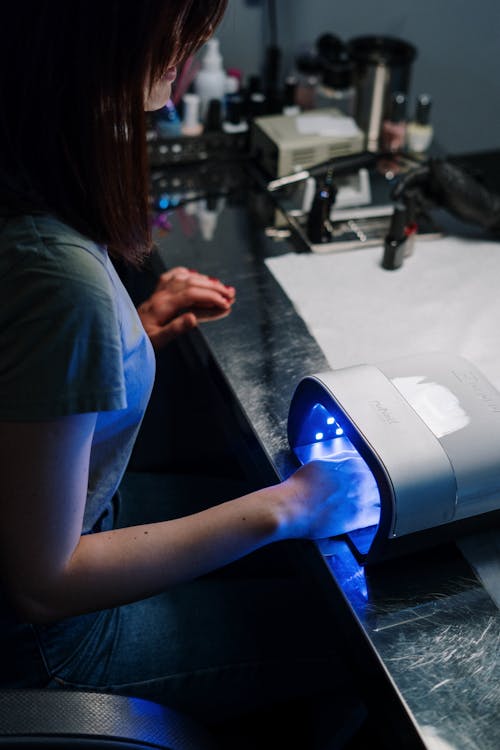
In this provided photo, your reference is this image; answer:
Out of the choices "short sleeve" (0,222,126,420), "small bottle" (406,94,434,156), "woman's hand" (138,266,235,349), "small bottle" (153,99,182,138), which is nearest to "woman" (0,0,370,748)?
"short sleeve" (0,222,126,420)

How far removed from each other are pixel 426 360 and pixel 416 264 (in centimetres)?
45

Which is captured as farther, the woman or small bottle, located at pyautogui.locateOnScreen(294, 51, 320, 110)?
small bottle, located at pyautogui.locateOnScreen(294, 51, 320, 110)

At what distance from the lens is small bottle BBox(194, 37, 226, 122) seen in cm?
159

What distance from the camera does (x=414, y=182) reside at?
1.32 metres

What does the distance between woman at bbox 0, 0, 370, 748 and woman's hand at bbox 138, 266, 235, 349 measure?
29cm

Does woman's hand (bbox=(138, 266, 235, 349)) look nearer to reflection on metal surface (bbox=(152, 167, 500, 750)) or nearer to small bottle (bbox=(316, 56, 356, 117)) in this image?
reflection on metal surface (bbox=(152, 167, 500, 750))

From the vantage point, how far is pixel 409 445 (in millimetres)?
699

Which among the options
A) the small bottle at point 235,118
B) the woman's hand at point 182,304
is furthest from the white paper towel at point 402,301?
the small bottle at point 235,118

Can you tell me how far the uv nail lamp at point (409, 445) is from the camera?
2.25 ft

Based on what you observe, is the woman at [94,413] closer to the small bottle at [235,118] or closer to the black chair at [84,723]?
the black chair at [84,723]

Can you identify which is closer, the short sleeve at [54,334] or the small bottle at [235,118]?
the short sleeve at [54,334]

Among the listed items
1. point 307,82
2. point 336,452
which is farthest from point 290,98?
point 336,452

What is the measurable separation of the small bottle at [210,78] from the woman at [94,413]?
→ 35.1 inches

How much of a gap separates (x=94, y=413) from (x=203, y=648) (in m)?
0.37
